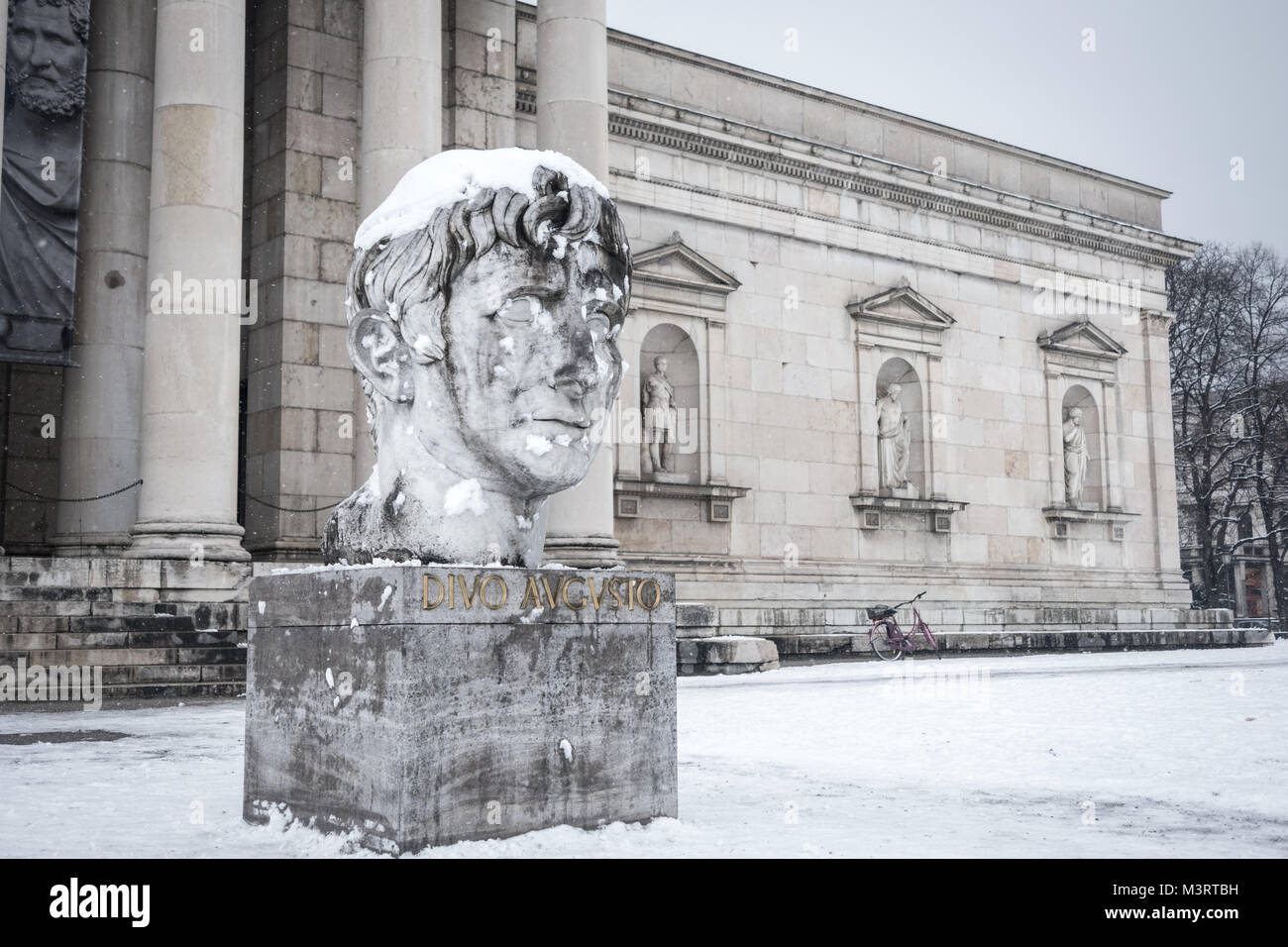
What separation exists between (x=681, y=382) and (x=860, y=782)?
60.9 feet

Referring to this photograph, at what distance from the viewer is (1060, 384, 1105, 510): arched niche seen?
3281 cm

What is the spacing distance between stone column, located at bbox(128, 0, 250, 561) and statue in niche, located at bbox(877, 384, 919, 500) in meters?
15.6

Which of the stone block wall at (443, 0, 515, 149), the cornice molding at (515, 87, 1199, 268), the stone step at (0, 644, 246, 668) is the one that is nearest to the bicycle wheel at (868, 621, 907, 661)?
the cornice molding at (515, 87, 1199, 268)

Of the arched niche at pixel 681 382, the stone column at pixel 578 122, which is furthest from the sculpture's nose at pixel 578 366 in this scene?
the arched niche at pixel 681 382

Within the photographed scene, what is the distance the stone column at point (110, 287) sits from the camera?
19547mm

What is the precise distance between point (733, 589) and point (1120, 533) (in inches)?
512

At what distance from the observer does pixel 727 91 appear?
88.4 feet

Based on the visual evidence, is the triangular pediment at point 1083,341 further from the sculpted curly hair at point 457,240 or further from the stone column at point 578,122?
the sculpted curly hair at point 457,240

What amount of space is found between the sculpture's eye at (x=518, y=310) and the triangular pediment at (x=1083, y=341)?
28.0 meters

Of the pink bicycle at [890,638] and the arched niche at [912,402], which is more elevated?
the arched niche at [912,402]

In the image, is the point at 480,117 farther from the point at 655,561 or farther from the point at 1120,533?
the point at 1120,533

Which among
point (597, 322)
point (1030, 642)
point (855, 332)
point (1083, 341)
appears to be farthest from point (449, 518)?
point (1083, 341)

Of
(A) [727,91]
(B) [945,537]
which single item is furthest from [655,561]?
(A) [727,91]

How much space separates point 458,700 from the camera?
5.10 metres
